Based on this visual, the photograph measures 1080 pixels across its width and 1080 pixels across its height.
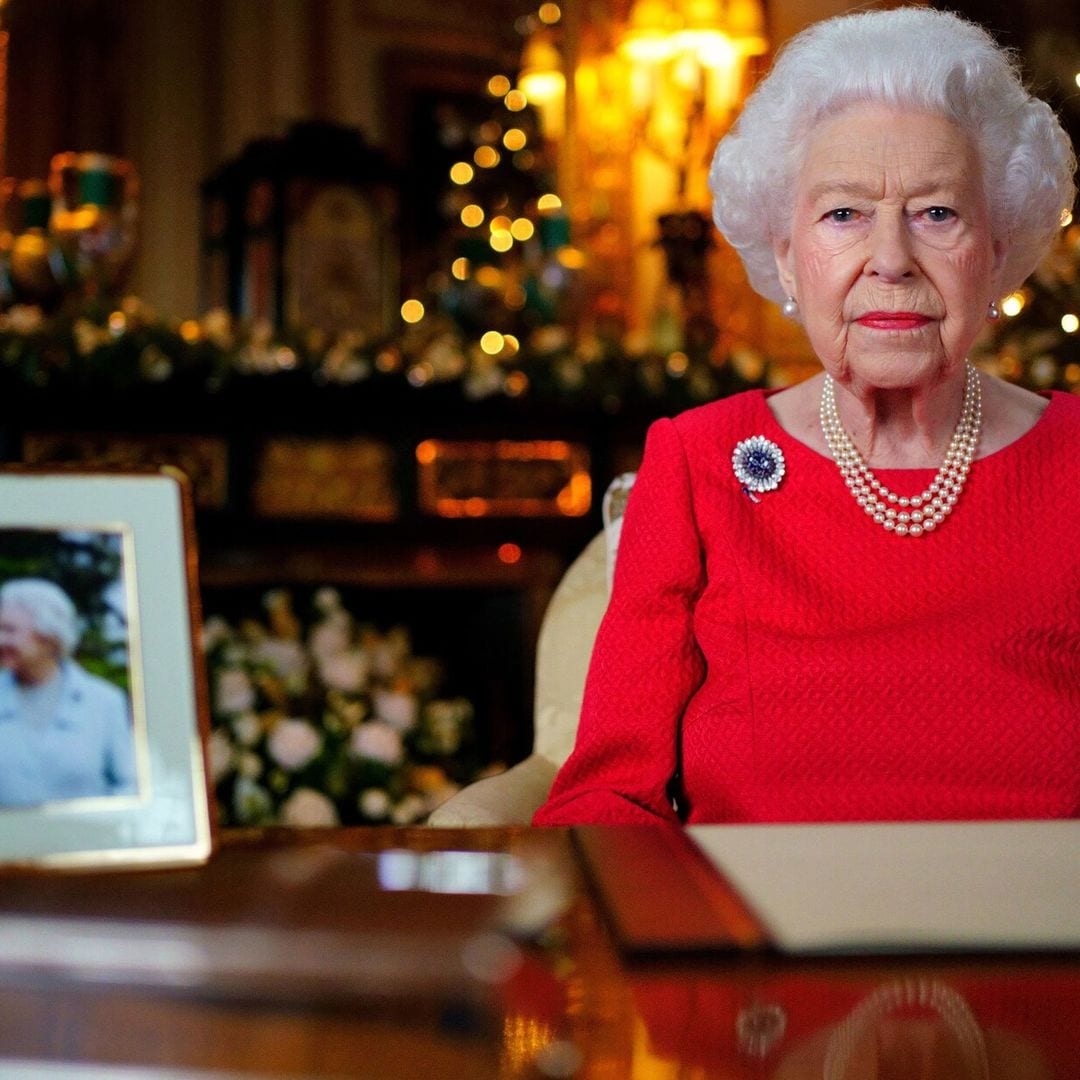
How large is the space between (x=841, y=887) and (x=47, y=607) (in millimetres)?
452

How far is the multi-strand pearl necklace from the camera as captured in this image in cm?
140

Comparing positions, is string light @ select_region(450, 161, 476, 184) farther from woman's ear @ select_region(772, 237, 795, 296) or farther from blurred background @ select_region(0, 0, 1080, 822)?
woman's ear @ select_region(772, 237, 795, 296)

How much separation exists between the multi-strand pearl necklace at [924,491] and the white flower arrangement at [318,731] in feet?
3.93

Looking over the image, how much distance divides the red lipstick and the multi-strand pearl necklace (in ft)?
0.50

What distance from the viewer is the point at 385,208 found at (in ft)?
16.8

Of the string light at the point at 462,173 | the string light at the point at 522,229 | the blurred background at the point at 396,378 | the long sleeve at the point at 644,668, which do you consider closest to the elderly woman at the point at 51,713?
the long sleeve at the point at 644,668

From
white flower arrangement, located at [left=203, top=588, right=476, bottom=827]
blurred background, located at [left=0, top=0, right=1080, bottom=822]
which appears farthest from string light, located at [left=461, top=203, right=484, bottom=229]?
white flower arrangement, located at [left=203, top=588, right=476, bottom=827]

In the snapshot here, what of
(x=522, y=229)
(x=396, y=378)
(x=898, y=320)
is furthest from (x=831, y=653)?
(x=522, y=229)

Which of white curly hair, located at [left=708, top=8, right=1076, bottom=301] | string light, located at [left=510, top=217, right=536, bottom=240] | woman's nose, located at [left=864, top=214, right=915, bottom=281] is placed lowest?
woman's nose, located at [left=864, top=214, right=915, bottom=281]

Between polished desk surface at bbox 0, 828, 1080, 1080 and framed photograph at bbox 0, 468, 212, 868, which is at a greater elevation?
framed photograph at bbox 0, 468, 212, 868

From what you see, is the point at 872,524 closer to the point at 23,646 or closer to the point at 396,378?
the point at 23,646

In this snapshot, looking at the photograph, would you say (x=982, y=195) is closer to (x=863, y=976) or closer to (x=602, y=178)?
(x=863, y=976)

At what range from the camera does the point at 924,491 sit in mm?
1409

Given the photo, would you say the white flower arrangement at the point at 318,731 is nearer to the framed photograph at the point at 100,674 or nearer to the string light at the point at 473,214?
the framed photograph at the point at 100,674
